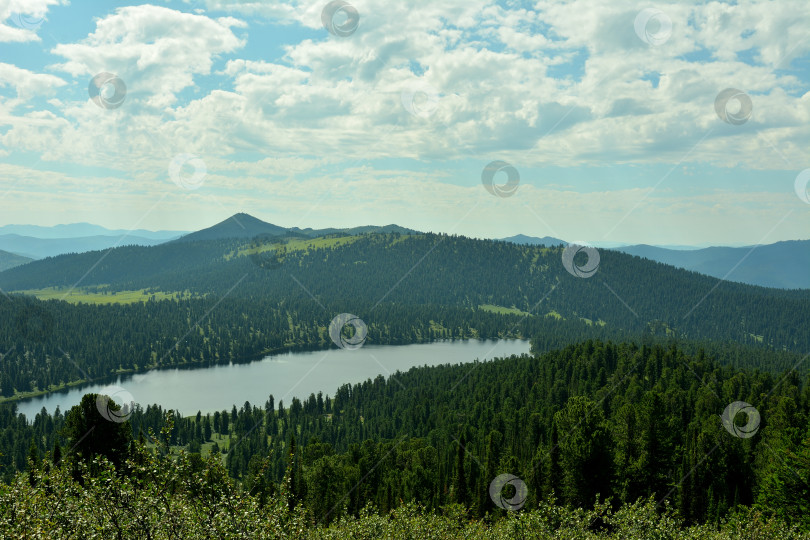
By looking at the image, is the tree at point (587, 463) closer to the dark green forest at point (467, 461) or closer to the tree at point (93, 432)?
the dark green forest at point (467, 461)

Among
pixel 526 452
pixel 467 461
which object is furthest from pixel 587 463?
pixel 526 452

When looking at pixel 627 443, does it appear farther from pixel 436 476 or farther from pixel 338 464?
A: pixel 338 464

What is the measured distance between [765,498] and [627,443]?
13121 millimetres

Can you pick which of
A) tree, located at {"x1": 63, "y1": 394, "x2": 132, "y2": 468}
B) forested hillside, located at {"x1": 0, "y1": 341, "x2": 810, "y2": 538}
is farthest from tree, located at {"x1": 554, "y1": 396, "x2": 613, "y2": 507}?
tree, located at {"x1": 63, "y1": 394, "x2": 132, "y2": 468}

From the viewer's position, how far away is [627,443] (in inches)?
2307

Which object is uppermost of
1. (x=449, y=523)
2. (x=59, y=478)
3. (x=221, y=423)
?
(x=59, y=478)

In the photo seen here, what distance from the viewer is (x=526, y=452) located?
96812 millimetres

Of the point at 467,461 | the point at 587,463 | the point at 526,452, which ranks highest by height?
the point at 587,463

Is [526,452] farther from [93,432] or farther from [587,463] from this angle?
[93,432]

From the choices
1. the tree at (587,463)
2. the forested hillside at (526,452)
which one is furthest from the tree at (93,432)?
the tree at (587,463)

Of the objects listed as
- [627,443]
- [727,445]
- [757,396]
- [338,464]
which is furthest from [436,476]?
[757,396]

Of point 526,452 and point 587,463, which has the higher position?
point 587,463

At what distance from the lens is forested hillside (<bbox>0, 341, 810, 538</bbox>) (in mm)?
29938

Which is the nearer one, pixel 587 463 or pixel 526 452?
pixel 587 463
